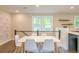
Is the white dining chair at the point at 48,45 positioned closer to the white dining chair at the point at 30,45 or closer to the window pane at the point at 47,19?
the white dining chair at the point at 30,45

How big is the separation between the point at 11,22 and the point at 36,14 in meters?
2.03

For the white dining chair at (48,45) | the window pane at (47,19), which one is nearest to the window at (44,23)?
the window pane at (47,19)

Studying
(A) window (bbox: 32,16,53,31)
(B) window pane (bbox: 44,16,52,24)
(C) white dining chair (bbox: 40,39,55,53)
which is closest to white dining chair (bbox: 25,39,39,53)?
(C) white dining chair (bbox: 40,39,55,53)

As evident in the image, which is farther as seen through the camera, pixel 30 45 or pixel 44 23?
pixel 44 23

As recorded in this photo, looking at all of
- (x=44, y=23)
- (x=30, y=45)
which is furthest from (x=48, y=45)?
(x=44, y=23)

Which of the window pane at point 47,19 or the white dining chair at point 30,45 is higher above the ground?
the window pane at point 47,19

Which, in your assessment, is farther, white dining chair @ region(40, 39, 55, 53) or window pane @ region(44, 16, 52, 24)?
window pane @ region(44, 16, 52, 24)

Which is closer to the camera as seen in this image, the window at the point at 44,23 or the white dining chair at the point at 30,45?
the white dining chair at the point at 30,45

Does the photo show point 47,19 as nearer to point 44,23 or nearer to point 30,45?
point 44,23

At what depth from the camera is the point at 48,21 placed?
10.5 m

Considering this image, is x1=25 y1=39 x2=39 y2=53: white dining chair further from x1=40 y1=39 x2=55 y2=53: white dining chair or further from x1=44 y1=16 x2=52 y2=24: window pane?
x1=44 y1=16 x2=52 y2=24: window pane

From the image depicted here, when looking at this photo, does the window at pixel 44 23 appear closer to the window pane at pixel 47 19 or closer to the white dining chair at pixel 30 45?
the window pane at pixel 47 19
